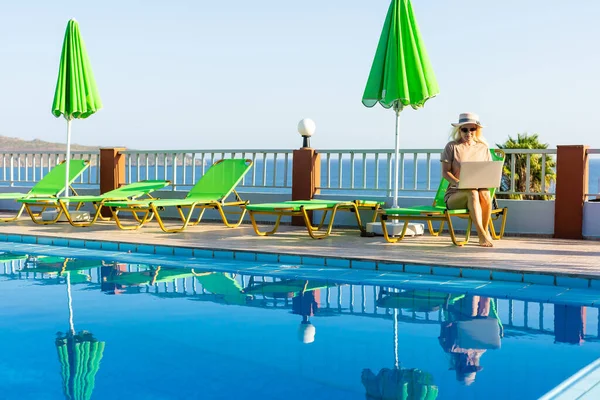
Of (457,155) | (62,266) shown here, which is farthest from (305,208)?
(62,266)

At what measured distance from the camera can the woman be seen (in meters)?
7.23

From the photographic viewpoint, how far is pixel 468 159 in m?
7.60

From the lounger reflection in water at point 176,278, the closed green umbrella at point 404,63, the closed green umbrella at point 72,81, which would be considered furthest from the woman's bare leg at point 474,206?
the closed green umbrella at point 72,81

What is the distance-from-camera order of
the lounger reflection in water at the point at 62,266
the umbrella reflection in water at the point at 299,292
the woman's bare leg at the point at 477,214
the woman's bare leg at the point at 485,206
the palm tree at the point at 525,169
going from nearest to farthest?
the umbrella reflection in water at the point at 299,292 < the lounger reflection in water at the point at 62,266 < the woman's bare leg at the point at 477,214 < the woman's bare leg at the point at 485,206 < the palm tree at the point at 525,169

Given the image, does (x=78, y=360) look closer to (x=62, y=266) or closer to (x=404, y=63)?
(x=62, y=266)

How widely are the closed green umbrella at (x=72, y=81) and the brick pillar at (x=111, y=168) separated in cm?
103

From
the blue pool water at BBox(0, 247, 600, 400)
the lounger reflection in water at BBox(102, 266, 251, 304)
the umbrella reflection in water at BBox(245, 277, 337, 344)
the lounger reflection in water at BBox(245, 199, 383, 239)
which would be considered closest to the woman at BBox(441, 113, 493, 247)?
the lounger reflection in water at BBox(245, 199, 383, 239)

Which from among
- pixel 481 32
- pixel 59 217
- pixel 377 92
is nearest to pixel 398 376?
pixel 377 92

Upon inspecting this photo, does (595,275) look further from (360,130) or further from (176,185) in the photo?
(360,130)

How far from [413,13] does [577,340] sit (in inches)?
194

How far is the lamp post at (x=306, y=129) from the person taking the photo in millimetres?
9812

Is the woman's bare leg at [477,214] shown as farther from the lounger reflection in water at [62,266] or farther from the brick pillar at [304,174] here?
the lounger reflection in water at [62,266]

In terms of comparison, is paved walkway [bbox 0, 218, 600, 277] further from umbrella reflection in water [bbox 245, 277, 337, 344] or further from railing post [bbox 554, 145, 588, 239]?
umbrella reflection in water [bbox 245, 277, 337, 344]

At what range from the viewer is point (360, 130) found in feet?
116
